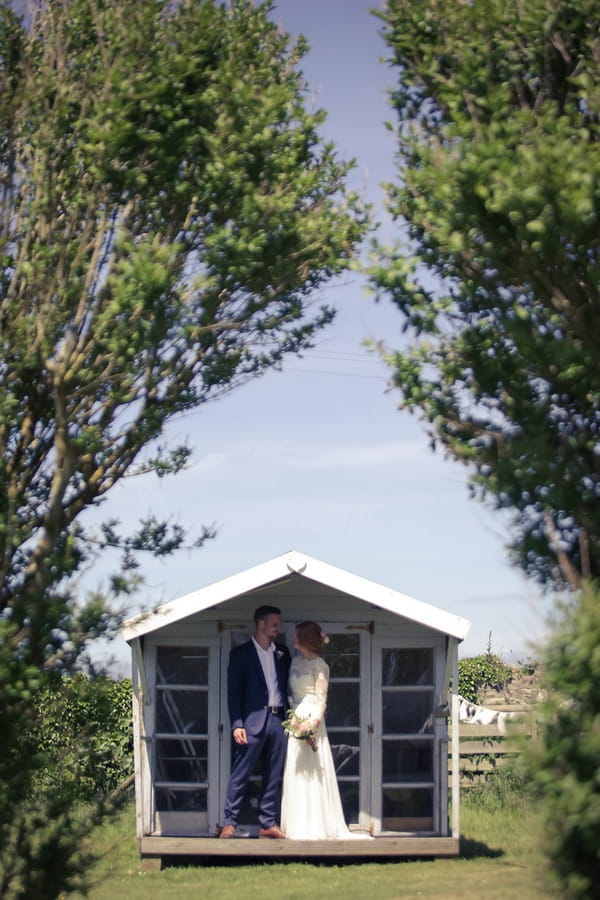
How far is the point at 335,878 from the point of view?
1185 cm

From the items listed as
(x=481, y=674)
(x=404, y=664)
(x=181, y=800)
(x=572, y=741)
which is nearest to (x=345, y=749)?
(x=404, y=664)

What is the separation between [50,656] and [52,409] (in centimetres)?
176

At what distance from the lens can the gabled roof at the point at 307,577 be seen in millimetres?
12742

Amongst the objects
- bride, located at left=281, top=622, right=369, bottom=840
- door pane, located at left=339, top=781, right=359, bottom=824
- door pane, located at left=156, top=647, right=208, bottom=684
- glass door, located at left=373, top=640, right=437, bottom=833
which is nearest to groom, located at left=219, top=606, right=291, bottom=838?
bride, located at left=281, top=622, right=369, bottom=840

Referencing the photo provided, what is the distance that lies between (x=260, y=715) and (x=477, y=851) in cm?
277

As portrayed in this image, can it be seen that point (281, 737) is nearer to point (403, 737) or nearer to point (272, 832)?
point (272, 832)

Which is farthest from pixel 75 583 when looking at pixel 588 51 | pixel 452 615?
pixel 452 615

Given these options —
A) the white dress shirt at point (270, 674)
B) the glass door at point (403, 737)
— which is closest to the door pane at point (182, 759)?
the white dress shirt at point (270, 674)

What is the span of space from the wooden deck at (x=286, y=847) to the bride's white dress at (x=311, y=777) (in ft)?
0.56

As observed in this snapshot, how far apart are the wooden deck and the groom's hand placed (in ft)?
3.18

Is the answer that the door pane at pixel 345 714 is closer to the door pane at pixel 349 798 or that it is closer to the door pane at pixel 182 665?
the door pane at pixel 349 798

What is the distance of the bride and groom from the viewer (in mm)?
12922

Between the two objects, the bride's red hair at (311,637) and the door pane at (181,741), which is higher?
the bride's red hair at (311,637)

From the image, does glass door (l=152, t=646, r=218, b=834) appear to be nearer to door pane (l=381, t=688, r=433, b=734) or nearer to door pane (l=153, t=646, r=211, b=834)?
door pane (l=153, t=646, r=211, b=834)
